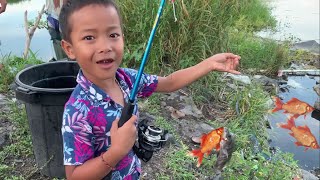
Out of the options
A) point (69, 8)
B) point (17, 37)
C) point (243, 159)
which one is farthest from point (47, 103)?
point (17, 37)

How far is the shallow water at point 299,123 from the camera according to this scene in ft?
15.9

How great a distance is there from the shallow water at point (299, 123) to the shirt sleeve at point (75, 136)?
153 inches

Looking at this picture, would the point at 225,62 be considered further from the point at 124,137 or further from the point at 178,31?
the point at 178,31

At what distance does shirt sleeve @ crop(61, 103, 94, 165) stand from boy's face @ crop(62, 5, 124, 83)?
0.61 feet

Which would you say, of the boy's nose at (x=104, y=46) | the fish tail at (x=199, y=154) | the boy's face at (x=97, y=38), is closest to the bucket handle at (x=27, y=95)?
the boy's face at (x=97, y=38)

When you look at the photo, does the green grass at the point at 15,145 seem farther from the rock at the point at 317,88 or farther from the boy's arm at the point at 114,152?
the rock at the point at 317,88

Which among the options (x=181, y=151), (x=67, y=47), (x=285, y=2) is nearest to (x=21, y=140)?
(x=181, y=151)

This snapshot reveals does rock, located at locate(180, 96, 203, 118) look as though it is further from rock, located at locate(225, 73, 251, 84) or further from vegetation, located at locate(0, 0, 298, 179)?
rock, located at locate(225, 73, 251, 84)

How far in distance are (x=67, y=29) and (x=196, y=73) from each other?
76 cm

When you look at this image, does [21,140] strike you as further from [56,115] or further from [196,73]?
[196,73]

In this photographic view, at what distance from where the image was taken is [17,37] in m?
7.30

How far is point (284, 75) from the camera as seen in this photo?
741cm

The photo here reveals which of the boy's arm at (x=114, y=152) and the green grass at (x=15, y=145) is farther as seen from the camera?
the green grass at (x=15, y=145)

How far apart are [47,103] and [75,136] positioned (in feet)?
3.44
